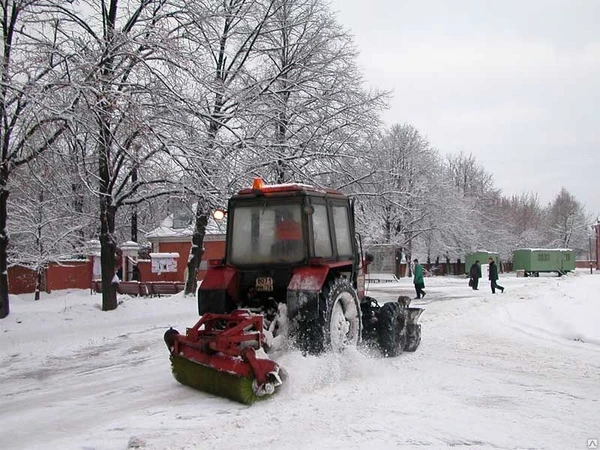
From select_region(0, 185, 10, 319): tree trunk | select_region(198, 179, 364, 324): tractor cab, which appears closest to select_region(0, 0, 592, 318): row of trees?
select_region(0, 185, 10, 319): tree trunk

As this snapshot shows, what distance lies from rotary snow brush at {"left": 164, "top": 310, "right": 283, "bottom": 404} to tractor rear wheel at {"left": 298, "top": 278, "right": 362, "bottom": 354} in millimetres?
716

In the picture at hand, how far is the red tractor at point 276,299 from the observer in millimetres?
6637

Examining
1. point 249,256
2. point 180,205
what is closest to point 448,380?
point 249,256

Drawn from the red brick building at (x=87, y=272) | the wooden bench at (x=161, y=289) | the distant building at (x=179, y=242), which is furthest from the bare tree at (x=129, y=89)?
the distant building at (x=179, y=242)

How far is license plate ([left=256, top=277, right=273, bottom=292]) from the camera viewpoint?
7.98 metres

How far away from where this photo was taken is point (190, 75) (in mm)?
11570

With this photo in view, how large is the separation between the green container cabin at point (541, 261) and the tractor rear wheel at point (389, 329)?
1561 inches

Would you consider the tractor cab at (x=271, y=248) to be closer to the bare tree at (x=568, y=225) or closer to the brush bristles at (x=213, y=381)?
the brush bristles at (x=213, y=381)

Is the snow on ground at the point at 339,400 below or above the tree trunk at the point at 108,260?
below

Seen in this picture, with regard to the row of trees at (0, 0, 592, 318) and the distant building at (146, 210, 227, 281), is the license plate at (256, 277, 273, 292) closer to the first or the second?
the row of trees at (0, 0, 592, 318)

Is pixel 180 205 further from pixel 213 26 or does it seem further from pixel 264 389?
pixel 264 389

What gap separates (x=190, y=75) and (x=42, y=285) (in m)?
20.1

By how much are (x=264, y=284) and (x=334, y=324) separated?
1095mm

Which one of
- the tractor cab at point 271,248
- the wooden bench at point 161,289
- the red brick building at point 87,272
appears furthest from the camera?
the red brick building at point 87,272
